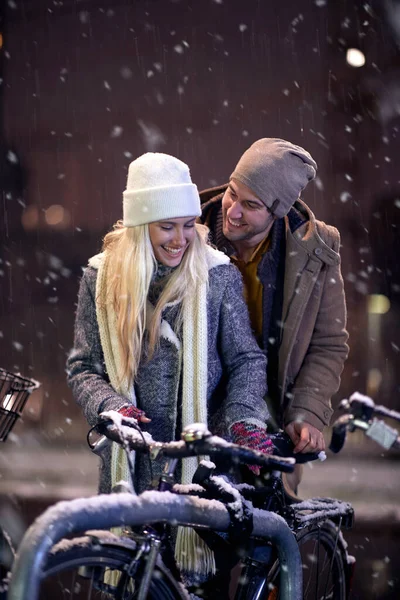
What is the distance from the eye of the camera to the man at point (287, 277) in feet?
13.2

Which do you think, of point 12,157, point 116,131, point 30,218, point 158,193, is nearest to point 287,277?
point 158,193

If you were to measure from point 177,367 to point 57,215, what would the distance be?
8.31 meters

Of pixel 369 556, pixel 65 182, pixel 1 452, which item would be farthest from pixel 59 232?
pixel 369 556

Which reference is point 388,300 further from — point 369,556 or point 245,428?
point 245,428

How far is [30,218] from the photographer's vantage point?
12.0 metres

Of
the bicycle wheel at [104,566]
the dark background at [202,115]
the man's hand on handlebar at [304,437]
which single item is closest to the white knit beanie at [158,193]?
the man's hand on handlebar at [304,437]

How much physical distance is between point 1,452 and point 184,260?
8.39 m

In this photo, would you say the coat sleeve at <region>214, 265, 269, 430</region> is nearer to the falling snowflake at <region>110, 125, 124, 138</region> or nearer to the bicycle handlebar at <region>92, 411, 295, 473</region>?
the bicycle handlebar at <region>92, 411, 295, 473</region>

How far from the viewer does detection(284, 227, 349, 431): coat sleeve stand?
4.06 m

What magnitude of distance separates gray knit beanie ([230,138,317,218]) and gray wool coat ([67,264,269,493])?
0.41 m

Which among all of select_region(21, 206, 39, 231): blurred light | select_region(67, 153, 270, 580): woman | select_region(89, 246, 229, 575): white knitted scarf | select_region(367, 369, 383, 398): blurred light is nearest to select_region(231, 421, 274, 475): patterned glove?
select_region(67, 153, 270, 580): woman

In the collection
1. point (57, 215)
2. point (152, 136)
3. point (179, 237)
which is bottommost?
point (179, 237)

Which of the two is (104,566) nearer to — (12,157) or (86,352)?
(86,352)

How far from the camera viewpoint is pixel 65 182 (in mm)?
11633
